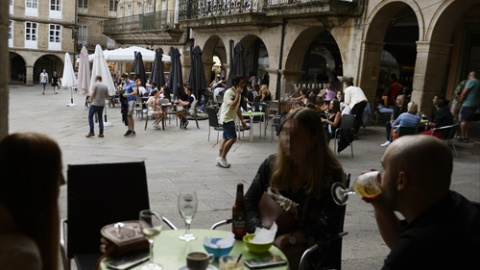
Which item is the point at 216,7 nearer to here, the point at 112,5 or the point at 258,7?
the point at 258,7

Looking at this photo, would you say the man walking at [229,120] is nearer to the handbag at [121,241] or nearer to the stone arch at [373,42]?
the handbag at [121,241]

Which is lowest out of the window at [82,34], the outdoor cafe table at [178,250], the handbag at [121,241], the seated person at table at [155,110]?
the seated person at table at [155,110]

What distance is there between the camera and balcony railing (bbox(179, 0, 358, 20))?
47.1 feet

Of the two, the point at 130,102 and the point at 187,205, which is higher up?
the point at 187,205

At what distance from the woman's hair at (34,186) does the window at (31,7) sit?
4448 cm

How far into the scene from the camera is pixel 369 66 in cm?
1435

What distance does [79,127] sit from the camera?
1420 cm

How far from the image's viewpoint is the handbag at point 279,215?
2.98 m

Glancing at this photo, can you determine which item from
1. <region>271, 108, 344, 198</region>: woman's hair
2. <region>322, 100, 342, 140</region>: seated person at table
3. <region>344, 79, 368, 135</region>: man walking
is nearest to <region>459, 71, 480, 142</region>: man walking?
<region>344, 79, 368, 135</region>: man walking

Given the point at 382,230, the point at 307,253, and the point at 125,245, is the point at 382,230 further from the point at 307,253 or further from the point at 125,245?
the point at 125,245

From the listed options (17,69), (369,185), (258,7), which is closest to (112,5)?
(17,69)

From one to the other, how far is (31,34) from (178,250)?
4377 centimetres

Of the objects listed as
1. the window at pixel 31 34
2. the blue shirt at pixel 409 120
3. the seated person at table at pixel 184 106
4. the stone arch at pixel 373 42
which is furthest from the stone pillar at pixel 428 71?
the window at pixel 31 34

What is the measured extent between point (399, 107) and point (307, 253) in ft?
33.3
